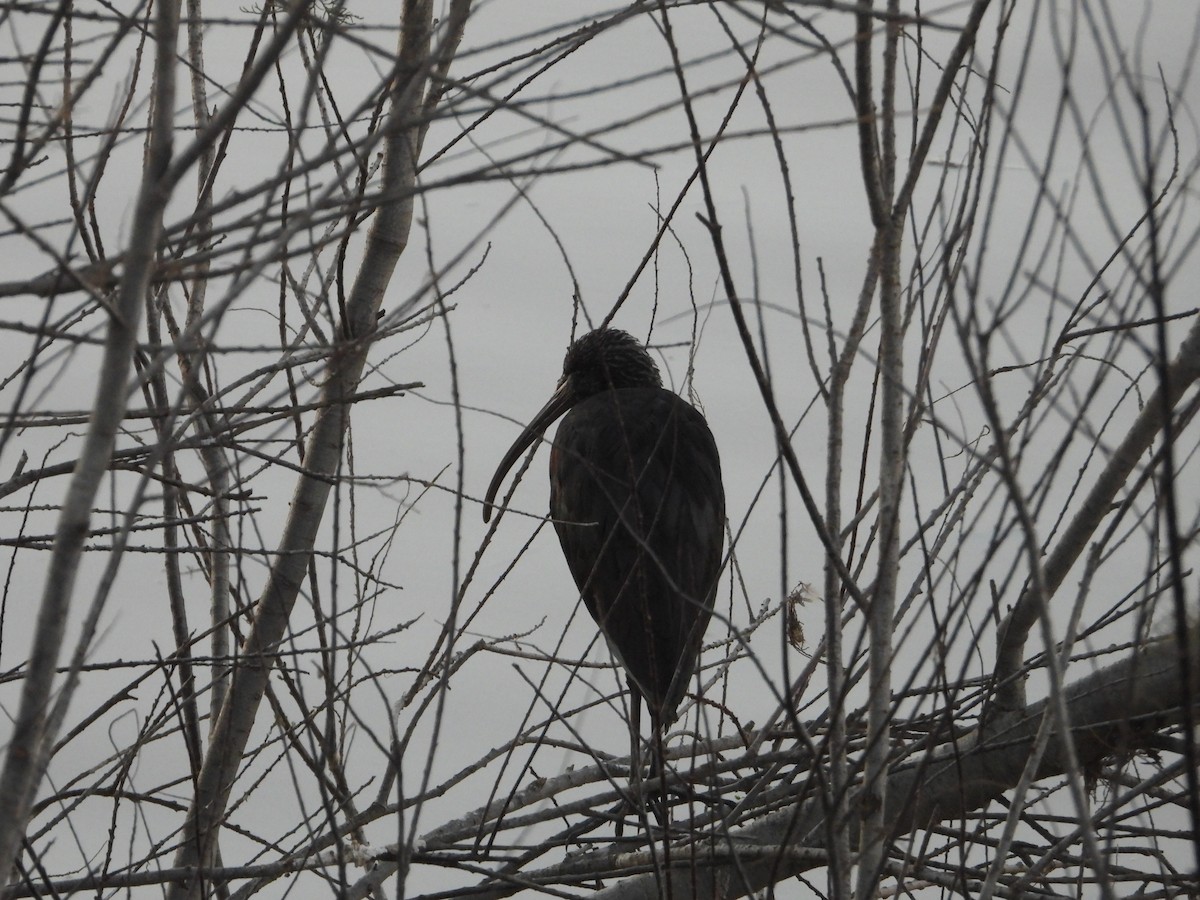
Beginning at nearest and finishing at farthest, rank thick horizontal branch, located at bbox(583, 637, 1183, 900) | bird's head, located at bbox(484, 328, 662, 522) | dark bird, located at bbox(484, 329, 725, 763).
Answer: thick horizontal branch, located at bbox(583, 637, 1183, 900)
dark bird, located at bbox(484, 329, 725, 763)
bird's head, located at bbox(484, 328, 662, 522)

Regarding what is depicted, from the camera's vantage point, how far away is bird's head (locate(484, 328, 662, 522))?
6.41m

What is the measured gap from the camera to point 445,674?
211 cm

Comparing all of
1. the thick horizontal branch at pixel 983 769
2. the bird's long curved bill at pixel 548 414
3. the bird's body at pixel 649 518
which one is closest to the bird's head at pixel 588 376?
the bird's long curved bill at pixel 548 414

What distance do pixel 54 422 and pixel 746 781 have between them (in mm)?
1749

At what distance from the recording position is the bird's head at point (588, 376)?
21.0ft

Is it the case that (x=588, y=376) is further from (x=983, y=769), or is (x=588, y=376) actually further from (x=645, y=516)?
(x=983, y=769)

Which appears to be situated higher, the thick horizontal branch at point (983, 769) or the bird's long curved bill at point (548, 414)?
the bird's long curved bill at point (548, 414)

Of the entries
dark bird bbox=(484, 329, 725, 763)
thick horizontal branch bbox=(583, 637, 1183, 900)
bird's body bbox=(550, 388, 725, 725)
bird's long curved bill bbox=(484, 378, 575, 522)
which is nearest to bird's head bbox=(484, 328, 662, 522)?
bird's long curved bill bbox=(484, 378, 575, 522)

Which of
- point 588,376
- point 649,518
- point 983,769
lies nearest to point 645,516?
point 649,518

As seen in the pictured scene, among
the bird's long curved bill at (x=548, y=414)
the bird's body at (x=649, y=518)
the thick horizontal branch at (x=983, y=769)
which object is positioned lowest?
the thick horizontal branch at (x=983, y=769)

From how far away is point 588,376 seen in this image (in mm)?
6426

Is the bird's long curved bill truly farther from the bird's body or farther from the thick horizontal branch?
the thick horizontal branch

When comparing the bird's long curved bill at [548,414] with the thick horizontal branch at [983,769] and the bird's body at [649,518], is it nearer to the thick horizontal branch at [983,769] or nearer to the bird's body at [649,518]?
the bird's body at [649,518]

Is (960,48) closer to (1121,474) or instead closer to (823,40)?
(823,40)
